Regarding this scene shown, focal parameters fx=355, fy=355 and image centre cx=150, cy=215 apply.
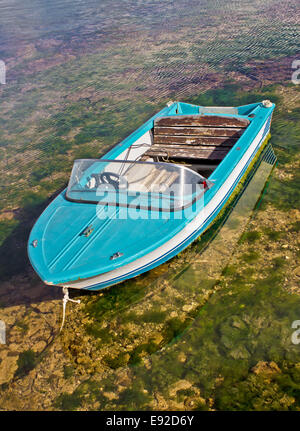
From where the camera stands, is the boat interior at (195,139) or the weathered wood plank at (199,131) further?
the weathered wood plank at (199,131)

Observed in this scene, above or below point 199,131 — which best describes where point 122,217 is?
below

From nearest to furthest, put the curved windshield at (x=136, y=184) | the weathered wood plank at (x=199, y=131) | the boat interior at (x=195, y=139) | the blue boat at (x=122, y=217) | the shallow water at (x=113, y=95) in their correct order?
the blue boat at (x=122, y=217) → the shallow water at (x=113, y=95) → the curved windshield at (x=136, y=184) → the boat interior at (x=195, y=139) → the weathered wood plank at (x=199, y=131)

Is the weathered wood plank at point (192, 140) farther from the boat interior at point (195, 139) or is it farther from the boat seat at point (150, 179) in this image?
the boat seat at point (150, 179)

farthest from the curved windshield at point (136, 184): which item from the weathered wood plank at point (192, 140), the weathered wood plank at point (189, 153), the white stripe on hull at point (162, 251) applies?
the weathered wood plank at point (192, 140)

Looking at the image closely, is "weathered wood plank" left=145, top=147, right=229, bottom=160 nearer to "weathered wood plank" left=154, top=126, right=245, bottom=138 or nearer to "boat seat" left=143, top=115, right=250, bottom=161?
"boat seat" left=143, top=115, right=250, bottom=161

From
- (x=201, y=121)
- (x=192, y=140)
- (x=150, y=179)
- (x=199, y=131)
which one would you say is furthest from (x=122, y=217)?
(x=201, y=121)

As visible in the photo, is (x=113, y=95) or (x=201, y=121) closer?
(x=201, y=121)

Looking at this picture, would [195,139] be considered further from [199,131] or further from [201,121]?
[201,121]

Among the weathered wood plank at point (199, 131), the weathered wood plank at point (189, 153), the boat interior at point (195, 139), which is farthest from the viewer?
the weathered wood plank at point (199, 131)
